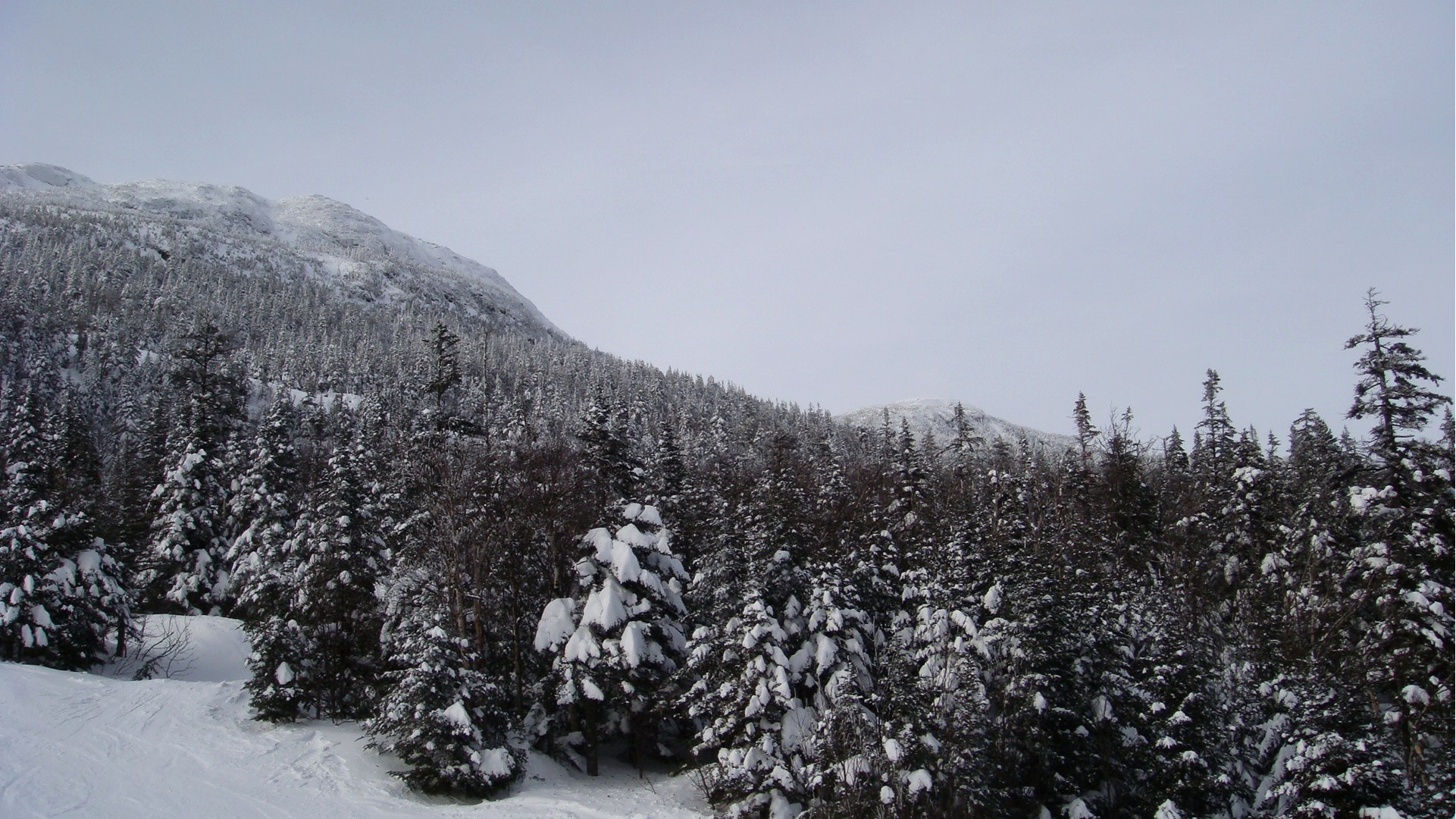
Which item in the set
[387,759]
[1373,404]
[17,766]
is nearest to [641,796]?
[387,759]

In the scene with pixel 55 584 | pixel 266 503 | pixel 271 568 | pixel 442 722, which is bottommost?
pixel 442 722

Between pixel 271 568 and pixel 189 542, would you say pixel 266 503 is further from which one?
pixel 271 568

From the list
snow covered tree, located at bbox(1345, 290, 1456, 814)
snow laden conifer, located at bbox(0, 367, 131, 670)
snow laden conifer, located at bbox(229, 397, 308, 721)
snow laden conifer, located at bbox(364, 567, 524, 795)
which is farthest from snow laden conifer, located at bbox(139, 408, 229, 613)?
snow covered tree, located at bbox(1345, 290, 1456, 814)

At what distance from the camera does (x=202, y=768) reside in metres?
16.2

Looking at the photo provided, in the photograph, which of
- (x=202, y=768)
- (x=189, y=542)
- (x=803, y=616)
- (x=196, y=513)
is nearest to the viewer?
(x=202, y=768)

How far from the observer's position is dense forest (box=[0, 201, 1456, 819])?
17.4 m

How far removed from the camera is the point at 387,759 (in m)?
18.9

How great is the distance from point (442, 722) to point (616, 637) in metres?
6.03

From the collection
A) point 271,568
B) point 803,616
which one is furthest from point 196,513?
point 803,616

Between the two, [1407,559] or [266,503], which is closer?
[1407,559]

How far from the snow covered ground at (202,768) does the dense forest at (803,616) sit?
1.10 m

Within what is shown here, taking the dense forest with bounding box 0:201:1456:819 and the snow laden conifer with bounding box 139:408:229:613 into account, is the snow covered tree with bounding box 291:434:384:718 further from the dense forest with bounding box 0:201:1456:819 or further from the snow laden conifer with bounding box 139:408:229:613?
the snow laden conifer with bounding box 139:408:229:613

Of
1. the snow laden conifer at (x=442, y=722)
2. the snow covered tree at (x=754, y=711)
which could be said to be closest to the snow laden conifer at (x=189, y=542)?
the snow laden conifer at (x=442, y=722)

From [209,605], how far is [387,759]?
26.1 m
